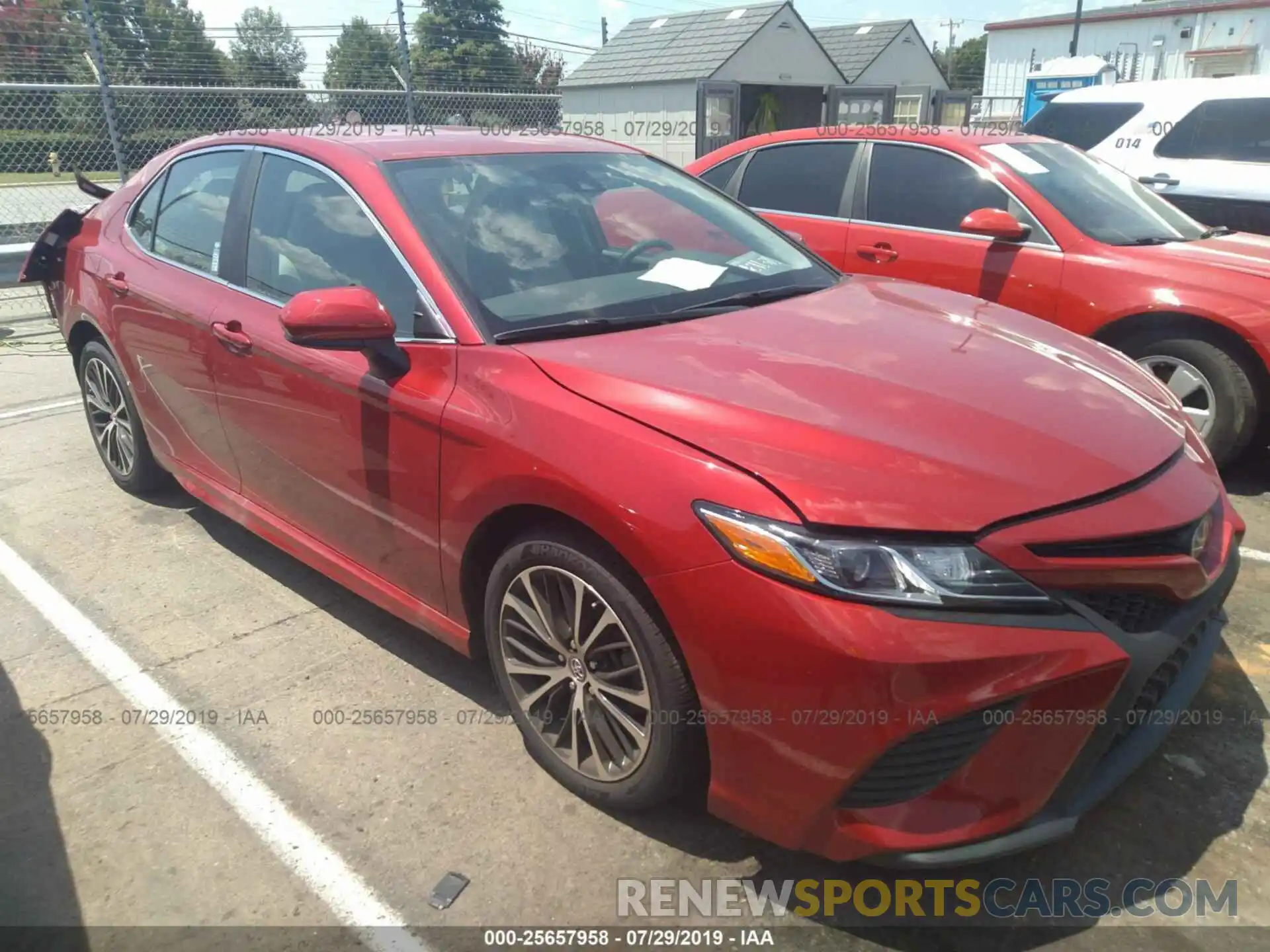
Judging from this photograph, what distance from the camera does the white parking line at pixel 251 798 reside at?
2.15 m

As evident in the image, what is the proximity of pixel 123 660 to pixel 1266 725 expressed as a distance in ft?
11.6

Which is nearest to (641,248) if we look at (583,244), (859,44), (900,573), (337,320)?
(583,244)

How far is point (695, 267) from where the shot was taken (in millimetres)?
3025

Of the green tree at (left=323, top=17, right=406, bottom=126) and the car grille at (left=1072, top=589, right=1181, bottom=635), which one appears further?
the green tree at (left=323, top=17, right=406, bottom=126)

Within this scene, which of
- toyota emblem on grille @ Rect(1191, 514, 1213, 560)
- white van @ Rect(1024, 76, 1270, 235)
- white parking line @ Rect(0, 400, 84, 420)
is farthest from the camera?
white van @ Rect(1024, 76, 1270, 235)

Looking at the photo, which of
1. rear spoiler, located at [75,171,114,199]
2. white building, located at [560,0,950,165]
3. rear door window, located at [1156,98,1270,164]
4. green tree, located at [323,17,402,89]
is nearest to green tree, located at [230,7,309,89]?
green tree, located at [323,17,402,89]

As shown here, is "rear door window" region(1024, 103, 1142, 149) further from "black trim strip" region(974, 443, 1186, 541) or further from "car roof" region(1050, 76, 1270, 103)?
"black trim strip" region(974, 443, 1186, 541)

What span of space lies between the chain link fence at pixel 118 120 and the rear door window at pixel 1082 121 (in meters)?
5.63

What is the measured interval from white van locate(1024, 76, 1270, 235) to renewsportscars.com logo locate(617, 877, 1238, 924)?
6.37m

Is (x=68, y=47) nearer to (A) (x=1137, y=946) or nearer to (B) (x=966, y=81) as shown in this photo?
(A) (x=1137, y=946)

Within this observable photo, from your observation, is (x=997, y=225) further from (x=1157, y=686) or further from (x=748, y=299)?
(x=1157, y=686)

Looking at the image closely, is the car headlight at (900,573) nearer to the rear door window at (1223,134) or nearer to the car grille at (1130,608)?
the car grille at (1130,608)

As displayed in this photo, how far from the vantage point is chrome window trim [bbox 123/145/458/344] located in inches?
102

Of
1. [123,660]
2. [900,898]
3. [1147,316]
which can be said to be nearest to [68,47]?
[123,660]
